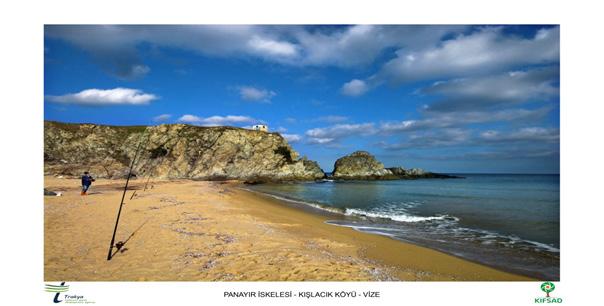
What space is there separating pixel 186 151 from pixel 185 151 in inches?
6.5

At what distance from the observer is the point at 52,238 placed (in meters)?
6.27

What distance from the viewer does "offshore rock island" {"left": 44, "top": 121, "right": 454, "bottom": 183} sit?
156 ft

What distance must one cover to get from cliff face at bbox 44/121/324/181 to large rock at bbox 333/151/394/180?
9935 mm

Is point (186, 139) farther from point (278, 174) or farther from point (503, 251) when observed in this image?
point (503, 251)

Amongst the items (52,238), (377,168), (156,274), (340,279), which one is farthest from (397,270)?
(377,168)

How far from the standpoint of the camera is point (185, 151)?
5331cm

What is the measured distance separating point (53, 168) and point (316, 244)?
43.8m
